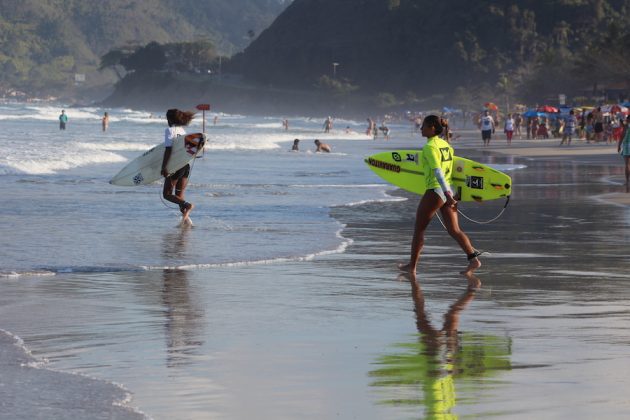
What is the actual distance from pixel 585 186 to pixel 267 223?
32.9ft

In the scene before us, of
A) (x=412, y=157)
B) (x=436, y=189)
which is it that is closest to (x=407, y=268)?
(x=436, y=189)

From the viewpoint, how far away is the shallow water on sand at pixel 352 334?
5.79m

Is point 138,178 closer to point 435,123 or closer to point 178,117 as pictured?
point 178,117

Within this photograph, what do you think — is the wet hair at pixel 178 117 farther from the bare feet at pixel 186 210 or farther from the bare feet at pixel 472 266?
the bare feet at pixel 472 266

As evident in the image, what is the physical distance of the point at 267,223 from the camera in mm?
15906

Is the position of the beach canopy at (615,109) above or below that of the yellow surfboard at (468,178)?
above

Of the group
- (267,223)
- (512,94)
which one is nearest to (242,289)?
(267,223)

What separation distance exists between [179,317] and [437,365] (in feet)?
7.49

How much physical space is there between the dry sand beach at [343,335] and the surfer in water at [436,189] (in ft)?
0.73

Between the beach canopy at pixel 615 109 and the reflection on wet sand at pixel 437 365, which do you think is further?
the beach canopy at pixel 615 109

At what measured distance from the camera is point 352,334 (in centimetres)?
764

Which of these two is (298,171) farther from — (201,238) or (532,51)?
(532,51)

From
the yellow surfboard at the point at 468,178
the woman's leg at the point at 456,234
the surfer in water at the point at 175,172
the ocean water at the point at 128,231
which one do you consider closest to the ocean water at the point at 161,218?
the ocean water at the point at 128,231

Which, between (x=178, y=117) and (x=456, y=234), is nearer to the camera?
(x=456, y=234)
